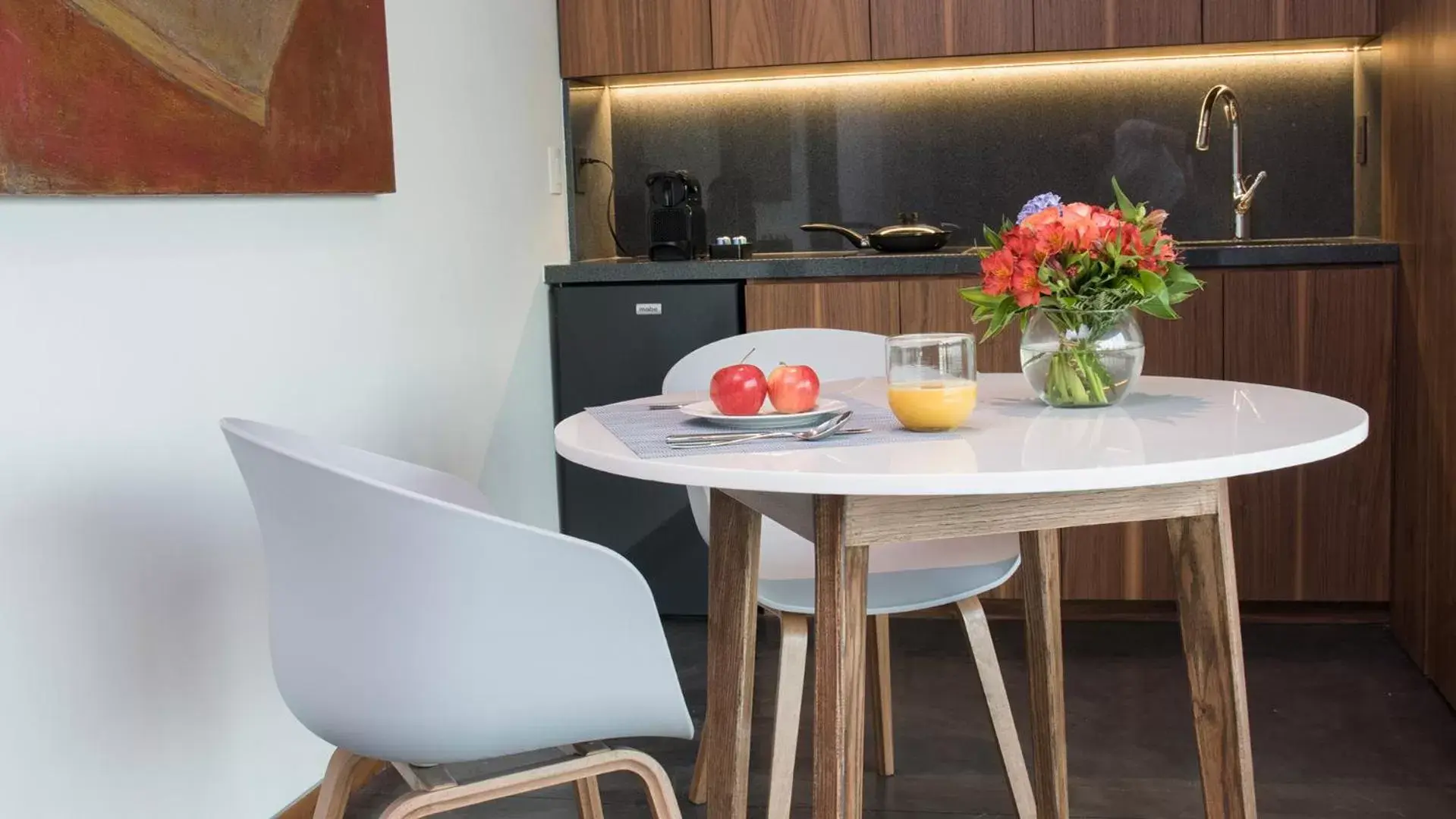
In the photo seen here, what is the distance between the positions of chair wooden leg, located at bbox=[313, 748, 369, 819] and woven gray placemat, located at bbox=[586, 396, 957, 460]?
18.1 inches

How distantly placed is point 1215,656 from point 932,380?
480 millimetres

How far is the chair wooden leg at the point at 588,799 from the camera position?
6.32 feet

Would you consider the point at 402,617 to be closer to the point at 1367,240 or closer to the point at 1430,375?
the point at 1430,375

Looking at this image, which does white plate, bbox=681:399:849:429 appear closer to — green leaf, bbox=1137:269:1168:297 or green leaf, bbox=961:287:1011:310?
green leaf, bbox=961:287:1011:310

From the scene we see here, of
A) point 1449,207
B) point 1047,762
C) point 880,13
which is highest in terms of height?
point 880,13

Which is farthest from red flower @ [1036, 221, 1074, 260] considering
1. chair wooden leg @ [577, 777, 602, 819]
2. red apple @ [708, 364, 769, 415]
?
chair wooden leg @ [577, 777, 602, 819]

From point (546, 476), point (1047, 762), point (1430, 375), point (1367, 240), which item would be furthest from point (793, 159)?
point (1047, 762)

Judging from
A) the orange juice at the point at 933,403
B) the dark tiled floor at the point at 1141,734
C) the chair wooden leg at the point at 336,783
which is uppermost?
the orange juice at the point at 933,403

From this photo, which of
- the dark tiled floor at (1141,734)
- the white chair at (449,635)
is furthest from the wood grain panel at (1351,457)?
the white chair at (449,635)

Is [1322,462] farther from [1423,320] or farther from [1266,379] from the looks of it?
[1423,320]

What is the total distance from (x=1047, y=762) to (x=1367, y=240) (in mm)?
1959

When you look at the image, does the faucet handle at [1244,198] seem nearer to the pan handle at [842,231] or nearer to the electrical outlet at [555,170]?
the pan handle at [842,231]

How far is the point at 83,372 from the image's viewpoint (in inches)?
76.4

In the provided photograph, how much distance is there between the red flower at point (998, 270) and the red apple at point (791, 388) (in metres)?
0.25
